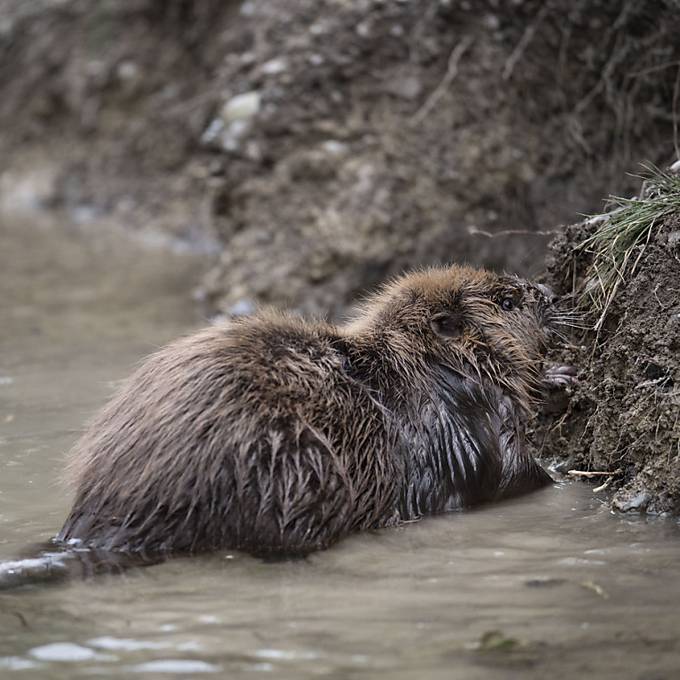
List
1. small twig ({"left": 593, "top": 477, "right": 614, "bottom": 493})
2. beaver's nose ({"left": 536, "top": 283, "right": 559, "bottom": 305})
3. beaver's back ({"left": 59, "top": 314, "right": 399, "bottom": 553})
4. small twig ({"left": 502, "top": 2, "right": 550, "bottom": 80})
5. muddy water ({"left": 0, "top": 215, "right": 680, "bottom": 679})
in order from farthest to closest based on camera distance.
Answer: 1. small twig ({"left": 502, "top": 2, "right": 550, "bottom": 80})
2. beaver's nose ({"left": 536, "top": 283, "right": 559, "bottom": 305})
3. small twig ({"left": 593, "top": 477, "right": 614, "bottom": 493})
4. beaver's back ({"left": 59, "top": 314, "right": 399, "bottom": 553})
5. muddy water ({"left": 0, "top": 215, "right": 680, "bottom": 679})

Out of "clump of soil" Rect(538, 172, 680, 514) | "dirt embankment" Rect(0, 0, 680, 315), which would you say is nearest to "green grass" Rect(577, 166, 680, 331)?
"clump of soil" Rect(538, 172, 680, 514)

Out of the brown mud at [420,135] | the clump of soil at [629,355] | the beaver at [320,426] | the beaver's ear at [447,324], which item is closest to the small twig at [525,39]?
the brown mud at [420,135]

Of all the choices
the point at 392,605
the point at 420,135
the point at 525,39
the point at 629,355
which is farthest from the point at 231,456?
the point at 420,135

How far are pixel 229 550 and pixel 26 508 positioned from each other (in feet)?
3.12

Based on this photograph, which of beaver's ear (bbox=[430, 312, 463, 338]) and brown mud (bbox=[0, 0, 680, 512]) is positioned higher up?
brown mud (bbox=[0, 0, 680, 512])

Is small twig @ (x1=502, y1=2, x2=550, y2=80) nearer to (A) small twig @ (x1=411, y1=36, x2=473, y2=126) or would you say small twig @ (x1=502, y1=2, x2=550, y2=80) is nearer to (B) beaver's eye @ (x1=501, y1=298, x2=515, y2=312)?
(A) small twig @ (x1=411, y1=36, x2=473, y2=126)

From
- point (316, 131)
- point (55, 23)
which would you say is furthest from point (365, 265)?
point (55, 23)

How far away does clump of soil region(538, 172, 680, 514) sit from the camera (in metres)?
3.42

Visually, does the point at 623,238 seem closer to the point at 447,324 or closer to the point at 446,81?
the point at 447,324

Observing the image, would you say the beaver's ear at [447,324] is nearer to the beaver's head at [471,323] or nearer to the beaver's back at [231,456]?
the beaver's head at [471,323]

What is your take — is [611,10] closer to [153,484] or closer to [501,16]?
[501,16]

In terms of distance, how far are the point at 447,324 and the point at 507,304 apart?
301 mm

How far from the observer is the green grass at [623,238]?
3.68m

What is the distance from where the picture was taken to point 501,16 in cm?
632
